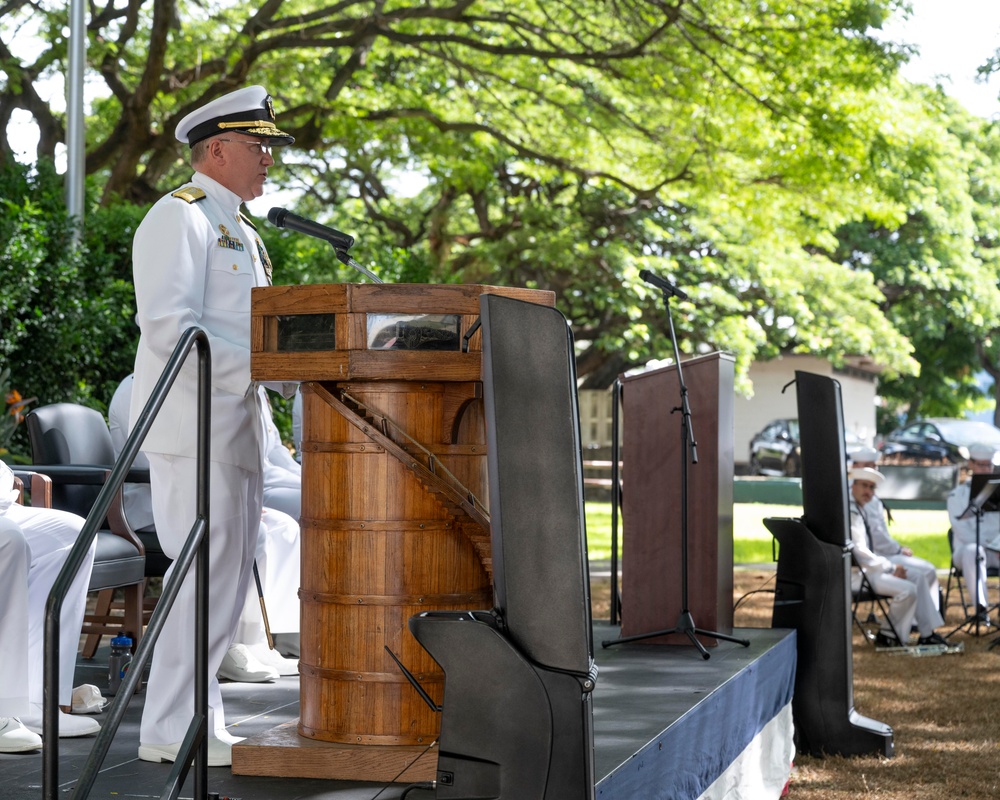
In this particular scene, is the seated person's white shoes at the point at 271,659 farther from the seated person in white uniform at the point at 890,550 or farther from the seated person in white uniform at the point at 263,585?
the seated person in white uniform at the point at 890,550

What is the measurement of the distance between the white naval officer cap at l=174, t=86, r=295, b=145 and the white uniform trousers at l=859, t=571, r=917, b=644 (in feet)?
21.3

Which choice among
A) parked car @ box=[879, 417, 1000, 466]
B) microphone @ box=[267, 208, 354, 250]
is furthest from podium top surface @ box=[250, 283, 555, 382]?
parked car @ box=[879, 417, 1000, 466]

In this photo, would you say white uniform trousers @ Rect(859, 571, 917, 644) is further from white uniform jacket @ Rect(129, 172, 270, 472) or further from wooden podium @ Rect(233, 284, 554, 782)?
white uniform jacket @ Rect(129, 172, 270, 472)

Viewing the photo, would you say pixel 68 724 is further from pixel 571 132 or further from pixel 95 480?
pixel 571 132

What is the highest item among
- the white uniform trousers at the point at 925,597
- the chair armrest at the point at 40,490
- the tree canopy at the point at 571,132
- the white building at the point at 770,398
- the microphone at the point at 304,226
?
the tree canopy at the point at 571,132

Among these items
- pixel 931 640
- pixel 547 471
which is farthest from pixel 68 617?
pixel 931 640

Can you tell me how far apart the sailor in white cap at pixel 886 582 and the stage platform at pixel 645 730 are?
3192 millimetres

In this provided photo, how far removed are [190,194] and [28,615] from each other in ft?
4.90

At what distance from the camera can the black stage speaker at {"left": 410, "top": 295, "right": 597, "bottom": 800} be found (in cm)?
278

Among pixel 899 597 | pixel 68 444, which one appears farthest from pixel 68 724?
pixel 899 597

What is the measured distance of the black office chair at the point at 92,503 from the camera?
5047 millimetres

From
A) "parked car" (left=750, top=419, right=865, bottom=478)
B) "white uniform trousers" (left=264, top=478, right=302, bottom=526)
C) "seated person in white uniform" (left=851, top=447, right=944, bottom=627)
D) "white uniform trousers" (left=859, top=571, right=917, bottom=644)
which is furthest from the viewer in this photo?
"parked car" (left=750, top=419, right=865, bottom=478)

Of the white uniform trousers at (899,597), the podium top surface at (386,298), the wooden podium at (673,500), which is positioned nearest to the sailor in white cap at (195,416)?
the podium top surface at (386,298)

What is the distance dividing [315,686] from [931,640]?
22.0 ft
